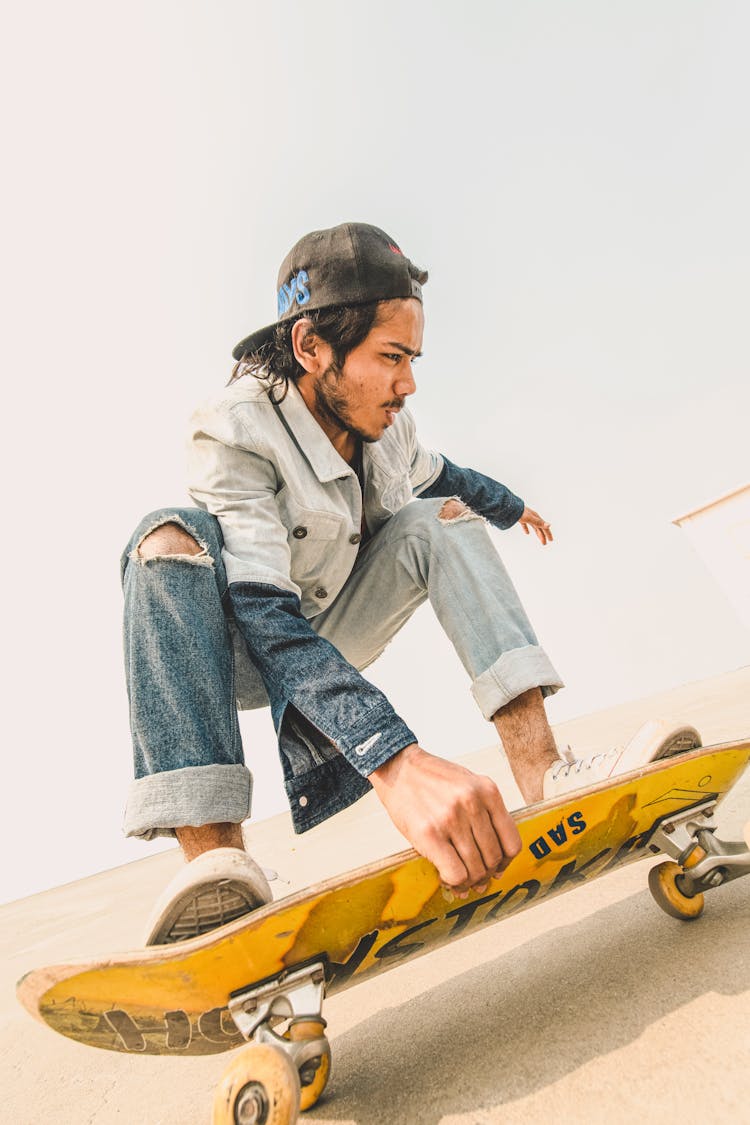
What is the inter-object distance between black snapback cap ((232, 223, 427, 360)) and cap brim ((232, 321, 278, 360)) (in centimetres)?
10

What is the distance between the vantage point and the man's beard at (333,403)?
1.71 metres

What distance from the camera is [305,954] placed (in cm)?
72

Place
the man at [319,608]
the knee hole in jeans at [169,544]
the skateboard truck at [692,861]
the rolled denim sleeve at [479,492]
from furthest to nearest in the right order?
the rolled denim sleeve at [479,492], the knee hole in jeans at [169,544], the skateboard truck at [692,861], the man at [319,608]

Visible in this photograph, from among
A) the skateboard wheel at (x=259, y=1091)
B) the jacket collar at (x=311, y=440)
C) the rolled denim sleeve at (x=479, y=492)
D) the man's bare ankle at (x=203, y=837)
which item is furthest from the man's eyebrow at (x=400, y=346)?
the skateboard wheel at (x=259, y=1091)

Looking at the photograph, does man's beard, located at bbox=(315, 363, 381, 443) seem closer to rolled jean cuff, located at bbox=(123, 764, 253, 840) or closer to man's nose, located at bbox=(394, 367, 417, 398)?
man's nose, located at bbox=(394, 367, 417, 398)

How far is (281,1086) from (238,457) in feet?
4.07

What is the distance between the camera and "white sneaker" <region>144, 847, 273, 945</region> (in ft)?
2.32

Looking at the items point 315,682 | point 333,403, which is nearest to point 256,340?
point 333,403

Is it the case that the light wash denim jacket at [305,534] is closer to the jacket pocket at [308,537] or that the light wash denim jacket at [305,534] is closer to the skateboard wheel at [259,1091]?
the jacket pocket at [308,537]

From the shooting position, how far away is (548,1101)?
0.62 meters

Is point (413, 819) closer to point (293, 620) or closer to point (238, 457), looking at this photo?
point (293, 620)

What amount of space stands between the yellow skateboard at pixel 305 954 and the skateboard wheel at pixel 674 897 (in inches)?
2.2

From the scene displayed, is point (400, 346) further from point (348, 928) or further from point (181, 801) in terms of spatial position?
point (348, 928)

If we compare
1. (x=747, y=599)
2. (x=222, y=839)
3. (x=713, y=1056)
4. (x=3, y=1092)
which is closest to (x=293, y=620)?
(x=222, y=839)
